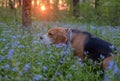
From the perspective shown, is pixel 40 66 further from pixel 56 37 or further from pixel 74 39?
pixel 56 37

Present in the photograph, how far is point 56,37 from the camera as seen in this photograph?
20.2 ft

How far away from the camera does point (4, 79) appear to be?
159 inches

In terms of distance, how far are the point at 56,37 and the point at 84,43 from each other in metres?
0.69

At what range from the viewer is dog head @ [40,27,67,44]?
19.9 feet

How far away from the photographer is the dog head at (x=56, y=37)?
6062mm

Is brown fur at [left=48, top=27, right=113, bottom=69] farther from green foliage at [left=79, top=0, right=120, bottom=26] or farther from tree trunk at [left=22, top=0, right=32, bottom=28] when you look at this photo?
green foliage at [left=79, top=0, right=120, bottom=26]

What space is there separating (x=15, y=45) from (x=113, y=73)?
2.42 meters

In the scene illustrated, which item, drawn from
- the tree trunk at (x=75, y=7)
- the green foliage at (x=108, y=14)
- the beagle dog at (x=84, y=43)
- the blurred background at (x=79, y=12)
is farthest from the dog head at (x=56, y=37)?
the tree trunk at (x=75, y=7)

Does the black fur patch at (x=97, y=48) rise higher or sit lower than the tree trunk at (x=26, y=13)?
lower

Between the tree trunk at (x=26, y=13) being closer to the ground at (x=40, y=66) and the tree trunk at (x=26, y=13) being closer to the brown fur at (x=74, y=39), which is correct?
the brown fur at (x=74, y=39)

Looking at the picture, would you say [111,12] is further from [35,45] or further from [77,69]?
[77,69]

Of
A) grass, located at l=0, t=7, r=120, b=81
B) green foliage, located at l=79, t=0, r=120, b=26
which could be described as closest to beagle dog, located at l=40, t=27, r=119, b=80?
grass, located at l=0, t=7, r=120, b=81

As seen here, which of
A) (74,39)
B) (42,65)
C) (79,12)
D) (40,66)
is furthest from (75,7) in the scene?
(40,66)

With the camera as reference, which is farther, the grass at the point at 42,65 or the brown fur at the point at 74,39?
the brown fur at the point at 74,39
